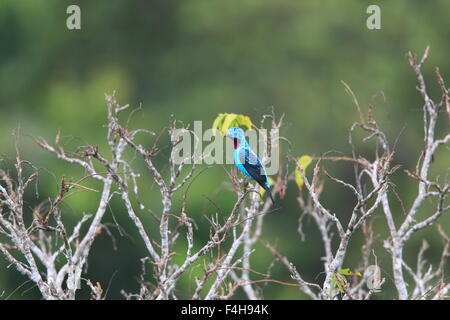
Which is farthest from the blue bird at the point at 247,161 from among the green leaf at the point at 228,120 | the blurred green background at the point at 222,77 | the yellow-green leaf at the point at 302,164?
the blurred green background at the point at 222,77

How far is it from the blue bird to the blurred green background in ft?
34.7

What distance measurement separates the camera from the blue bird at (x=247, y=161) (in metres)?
7.32

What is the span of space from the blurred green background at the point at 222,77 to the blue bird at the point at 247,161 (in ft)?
34.7

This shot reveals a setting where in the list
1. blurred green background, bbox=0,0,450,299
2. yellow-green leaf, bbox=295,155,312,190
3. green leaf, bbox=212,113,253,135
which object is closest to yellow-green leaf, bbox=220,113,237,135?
green leaf, bbox=212,113,253,135

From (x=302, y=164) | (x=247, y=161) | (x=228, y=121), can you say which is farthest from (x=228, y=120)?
(x=247, y=161)

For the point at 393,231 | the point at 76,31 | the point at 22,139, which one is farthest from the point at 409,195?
the point at 393,231

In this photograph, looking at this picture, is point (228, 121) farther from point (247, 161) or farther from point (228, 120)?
point (247, 161)

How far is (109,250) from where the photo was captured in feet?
62.5

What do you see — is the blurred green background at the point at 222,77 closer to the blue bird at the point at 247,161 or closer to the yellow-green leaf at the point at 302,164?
the blue bird at the point at 247,161

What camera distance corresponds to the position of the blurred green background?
1994 centimetres

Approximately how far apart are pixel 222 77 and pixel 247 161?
1596 cm

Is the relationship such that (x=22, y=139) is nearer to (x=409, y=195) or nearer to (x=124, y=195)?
(x=409, y=195)

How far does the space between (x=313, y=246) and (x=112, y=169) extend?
15.0 m

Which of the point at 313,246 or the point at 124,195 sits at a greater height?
the point at 124,195
